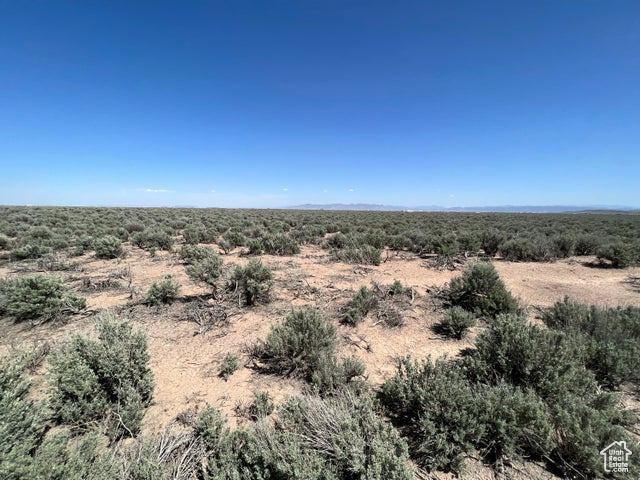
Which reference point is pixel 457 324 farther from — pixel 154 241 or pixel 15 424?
pixel 154 241

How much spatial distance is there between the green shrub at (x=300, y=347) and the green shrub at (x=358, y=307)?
1.01 m

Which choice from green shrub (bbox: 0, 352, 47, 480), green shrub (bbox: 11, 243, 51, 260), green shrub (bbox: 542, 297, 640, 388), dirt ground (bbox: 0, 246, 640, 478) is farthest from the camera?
green shrub (bbox: 11, 243, 51, 260)

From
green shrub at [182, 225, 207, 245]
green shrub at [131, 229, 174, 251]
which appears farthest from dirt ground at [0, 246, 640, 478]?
green shrub at [182, 225, 207, 245]

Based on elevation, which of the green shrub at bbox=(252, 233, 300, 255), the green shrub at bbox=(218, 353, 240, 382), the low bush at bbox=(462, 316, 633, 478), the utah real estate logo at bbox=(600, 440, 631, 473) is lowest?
the green shrub at bbox=(218, 353, 240, 382)

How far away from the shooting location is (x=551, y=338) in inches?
125

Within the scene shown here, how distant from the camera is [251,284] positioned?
575cm

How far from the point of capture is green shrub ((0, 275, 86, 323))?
4.80 m

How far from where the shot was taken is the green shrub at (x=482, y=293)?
524cm

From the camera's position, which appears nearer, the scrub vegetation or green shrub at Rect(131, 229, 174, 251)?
the scrub vegetation

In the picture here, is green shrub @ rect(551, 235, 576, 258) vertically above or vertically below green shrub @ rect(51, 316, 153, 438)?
above

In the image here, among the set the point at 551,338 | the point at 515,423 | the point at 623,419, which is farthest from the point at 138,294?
the point at 623,419

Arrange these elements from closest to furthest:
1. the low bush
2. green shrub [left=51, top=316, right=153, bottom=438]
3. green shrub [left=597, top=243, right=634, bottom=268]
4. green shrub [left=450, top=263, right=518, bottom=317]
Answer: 1. the low bush
2. green shrub [left=51, top=316, right=153, bottom=438]
3. green shrub [left=450, top=263, right=518, bottom=317]
4. green shrub [left=597, top=243, right=634, bottom=268]

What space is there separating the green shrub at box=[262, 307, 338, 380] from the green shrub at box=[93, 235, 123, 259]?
29.0ft

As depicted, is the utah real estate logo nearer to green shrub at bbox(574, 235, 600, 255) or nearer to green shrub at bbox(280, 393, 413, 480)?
green shrub at bbox(280, 393, 413, 480)
